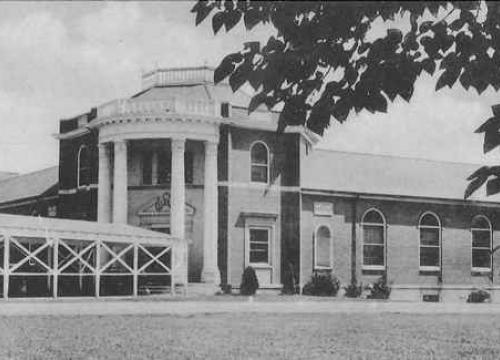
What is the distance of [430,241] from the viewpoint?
127 feet

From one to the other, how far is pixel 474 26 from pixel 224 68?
1.70 metres

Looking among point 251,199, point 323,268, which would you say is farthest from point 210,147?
point 323,268

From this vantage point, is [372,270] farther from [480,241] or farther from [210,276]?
[210,276]

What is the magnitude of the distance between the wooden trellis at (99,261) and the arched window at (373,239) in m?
9.22

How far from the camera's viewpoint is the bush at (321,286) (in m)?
34.0

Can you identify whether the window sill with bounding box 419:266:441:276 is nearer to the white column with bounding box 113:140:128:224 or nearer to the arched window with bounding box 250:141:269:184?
the arched window with bounding box 250:141:269:184

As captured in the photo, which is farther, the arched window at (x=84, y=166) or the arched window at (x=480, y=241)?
the arched window at (x=480, y=241)

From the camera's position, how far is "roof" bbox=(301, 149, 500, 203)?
123 ft

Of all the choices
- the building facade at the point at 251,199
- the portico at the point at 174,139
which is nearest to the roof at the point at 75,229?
the portico at the point at 174,139

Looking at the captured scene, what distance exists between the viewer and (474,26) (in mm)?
5410

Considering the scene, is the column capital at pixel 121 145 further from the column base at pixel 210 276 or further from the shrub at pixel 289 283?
the shrub at pixel 289 283

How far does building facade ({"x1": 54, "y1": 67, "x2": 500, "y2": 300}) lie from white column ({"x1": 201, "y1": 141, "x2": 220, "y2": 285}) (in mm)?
47

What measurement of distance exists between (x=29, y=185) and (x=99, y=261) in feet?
61.1

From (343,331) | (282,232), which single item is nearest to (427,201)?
(282,232)
